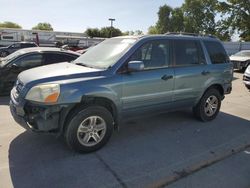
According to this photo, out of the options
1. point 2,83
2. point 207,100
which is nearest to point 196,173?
point 207,100

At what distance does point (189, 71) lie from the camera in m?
5.04

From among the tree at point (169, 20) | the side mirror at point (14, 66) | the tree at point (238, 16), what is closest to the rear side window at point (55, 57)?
the side mirror at point (14, 66)

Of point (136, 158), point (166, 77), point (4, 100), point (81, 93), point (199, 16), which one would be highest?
point (199, 16)

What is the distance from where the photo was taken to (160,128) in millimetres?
5230

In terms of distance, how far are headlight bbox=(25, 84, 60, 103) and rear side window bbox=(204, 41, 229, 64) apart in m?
3.49

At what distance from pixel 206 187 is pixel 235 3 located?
3992 cm

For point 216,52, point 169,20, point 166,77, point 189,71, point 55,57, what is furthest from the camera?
point 169,20

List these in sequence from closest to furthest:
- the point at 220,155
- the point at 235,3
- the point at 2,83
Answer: the point at 220,155 → the point at 2,83 → the point at 235,3

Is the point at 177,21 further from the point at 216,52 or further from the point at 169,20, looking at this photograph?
the point at 216,52

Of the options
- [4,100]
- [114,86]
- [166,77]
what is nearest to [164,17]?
[4,100]

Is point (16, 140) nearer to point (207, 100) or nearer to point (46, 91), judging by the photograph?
point (46, 91)

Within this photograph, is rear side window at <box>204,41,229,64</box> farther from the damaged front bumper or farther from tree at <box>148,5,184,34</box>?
tree at <box>148,5,184,34</box>

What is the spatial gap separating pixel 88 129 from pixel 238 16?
133 ft

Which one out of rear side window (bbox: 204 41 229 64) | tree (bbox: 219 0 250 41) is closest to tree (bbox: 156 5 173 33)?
tree (bbox: 219 0 250 41)
